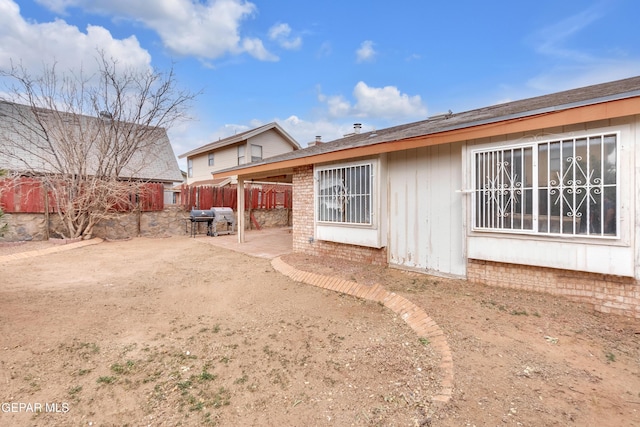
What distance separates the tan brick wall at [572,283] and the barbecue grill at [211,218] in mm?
10672

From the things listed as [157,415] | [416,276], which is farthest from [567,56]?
[157,415]

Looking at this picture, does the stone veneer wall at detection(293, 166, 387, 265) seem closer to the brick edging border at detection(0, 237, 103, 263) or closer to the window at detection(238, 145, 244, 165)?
the brick edging border at detection(0, 237, 103, 263)

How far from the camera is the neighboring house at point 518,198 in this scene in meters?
3.35

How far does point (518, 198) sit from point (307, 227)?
186 inches

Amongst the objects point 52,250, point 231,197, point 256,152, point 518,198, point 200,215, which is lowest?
point 52,250

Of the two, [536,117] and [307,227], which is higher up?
[536,117]

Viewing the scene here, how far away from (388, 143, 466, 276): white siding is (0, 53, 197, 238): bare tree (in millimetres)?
10244

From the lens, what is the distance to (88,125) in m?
11.1

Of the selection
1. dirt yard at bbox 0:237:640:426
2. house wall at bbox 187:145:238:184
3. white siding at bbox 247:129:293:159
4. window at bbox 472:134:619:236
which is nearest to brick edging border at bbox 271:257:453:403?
dirt yard at bbox 0:237:640:426

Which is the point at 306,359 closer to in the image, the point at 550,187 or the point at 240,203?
the point at 550,187

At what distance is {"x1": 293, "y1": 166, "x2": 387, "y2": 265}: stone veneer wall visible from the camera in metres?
6.68

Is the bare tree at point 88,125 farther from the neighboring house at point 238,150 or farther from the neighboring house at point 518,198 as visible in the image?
the neighboring house at point 518,198

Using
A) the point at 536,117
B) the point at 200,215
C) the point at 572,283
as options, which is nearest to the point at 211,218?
the point at 200,215

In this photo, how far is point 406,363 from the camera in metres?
2.79
